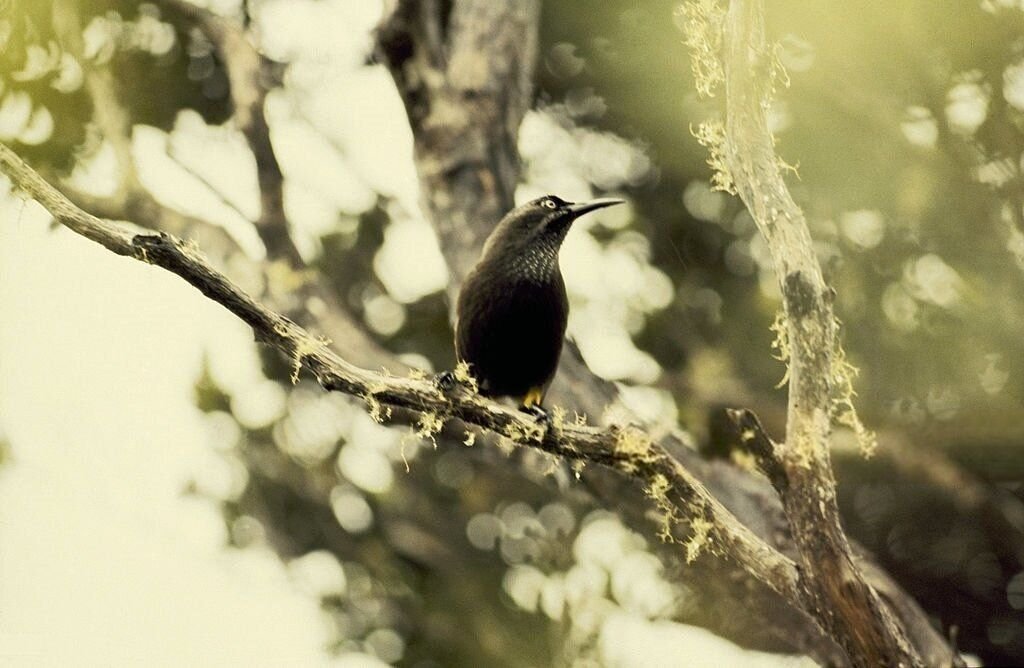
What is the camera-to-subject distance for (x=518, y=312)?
6.86ft

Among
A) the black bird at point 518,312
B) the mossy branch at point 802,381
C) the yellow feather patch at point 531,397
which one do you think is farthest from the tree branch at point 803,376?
the yellow feather patch at point 531,397

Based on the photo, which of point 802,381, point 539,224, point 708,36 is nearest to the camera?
point 802,381

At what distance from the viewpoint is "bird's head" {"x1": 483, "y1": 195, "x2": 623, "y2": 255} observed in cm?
218

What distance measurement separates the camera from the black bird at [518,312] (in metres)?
2.09

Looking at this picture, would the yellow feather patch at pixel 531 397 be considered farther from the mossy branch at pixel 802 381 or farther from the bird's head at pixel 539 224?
the mossy branch at pixel 802 381

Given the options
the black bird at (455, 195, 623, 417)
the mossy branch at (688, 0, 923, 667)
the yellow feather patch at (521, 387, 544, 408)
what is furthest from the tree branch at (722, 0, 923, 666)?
the yellow feather patch at (521, 387, 544, 408)

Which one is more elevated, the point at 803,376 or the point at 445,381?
the point at 803,376

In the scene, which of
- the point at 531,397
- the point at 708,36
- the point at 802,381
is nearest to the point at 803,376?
the point at 802,381

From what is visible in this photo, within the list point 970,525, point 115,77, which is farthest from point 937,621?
point 115,77

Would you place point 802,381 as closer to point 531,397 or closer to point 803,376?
point 803,376

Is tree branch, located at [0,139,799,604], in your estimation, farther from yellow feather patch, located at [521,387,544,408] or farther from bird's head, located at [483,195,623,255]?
bird's head, located at [483,195,623,255]

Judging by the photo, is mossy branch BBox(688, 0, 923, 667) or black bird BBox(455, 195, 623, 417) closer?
mossy branch BBox(688, 0, 923, 667)

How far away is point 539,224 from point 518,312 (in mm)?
224

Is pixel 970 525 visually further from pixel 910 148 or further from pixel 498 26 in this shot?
pixel 498 26
